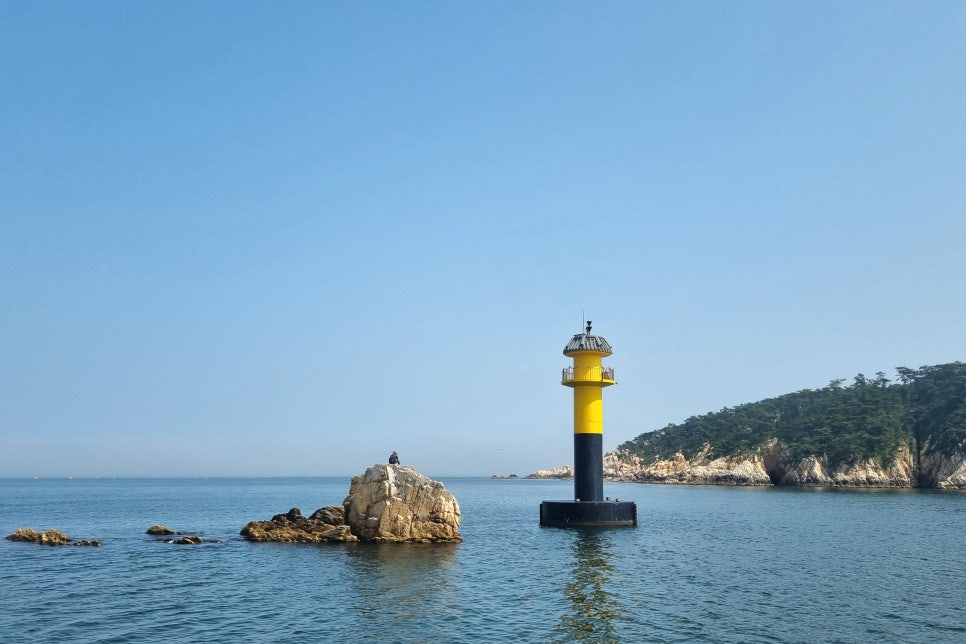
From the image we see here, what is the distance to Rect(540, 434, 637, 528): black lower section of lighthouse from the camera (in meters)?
46.9

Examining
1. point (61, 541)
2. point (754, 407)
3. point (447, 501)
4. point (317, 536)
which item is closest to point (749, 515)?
point (447, 501)

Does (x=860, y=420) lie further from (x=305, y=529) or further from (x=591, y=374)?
(x=305, y=529)

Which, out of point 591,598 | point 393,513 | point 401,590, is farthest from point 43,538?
point 591,598

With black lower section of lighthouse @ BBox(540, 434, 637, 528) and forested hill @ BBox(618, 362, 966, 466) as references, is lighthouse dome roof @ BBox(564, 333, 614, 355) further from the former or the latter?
forested hill @ BBox(618, 362, 966, 466)

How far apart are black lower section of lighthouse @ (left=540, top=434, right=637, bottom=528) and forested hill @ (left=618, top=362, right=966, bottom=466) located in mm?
87599

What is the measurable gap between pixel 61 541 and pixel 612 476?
160276mm

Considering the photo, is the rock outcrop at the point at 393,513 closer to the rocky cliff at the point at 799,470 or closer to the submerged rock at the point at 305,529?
the submerged rock at the point at 305,529

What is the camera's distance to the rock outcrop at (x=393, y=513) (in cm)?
4234

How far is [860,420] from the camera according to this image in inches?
4995

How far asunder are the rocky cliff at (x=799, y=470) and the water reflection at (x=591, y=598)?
313ft

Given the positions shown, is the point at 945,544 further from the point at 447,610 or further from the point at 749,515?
the point at 447,610

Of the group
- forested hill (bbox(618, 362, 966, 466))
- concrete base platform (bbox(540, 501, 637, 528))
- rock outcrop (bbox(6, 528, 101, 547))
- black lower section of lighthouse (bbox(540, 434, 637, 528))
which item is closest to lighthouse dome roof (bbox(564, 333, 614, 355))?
black lower section of lighthouse (bbox(540, 434, 637, 528))

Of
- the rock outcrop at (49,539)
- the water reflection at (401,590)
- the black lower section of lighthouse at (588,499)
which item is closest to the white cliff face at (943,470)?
the black lower section of lighthouse at (588,499)

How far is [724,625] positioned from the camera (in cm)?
2252
